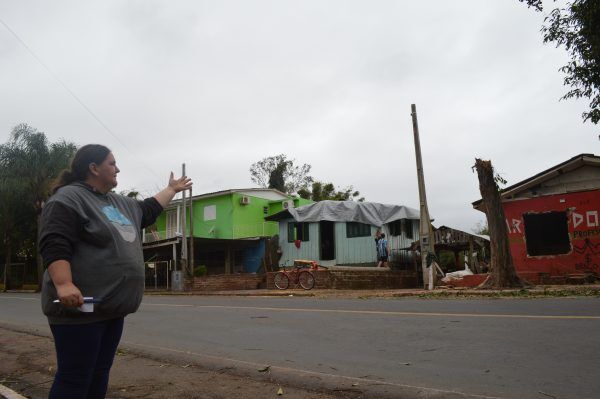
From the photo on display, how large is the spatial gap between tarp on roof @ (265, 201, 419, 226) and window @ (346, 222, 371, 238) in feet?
1.44

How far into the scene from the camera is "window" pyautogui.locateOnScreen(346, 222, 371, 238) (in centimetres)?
2859

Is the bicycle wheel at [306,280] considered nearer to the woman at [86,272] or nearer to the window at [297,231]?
the window at [297,231]

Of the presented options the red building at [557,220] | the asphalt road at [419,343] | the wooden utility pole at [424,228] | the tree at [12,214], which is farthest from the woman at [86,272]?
the tree at [12,214]

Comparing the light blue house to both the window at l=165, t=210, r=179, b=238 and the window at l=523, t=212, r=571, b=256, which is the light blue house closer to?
the window at l=523, t=212, r=571, b=256

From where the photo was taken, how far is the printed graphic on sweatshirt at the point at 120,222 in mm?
2922

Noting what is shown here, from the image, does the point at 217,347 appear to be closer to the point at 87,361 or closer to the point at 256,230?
the point at 87,361

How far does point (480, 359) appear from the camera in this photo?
5.23 meters

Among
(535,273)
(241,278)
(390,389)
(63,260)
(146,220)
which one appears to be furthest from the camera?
(241,278)

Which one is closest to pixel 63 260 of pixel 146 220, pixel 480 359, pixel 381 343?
pixel 146 220

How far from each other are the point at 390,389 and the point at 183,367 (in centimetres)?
244

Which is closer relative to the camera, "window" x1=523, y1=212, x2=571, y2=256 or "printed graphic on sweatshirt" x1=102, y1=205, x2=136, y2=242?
"printed graphic on sweatshirt" x1=102, y1=205, x2=136, y2=242

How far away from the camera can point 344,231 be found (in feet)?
94.6

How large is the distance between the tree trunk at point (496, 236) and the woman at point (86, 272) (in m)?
13.9

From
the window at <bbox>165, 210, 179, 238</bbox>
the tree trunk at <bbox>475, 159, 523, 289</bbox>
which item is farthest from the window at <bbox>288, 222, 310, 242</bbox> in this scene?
the tree trunk at <bbox>475, 159, 523, 289</bbox>
